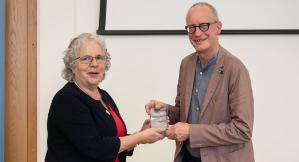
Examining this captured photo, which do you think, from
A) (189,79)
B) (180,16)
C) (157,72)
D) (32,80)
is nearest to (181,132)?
(189,79)

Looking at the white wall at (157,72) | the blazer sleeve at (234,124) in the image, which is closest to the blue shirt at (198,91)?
the blazer sleeve at (234,124)

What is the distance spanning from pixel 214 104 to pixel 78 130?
1.96ft

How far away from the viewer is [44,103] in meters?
2.18

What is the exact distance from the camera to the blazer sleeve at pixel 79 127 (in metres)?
1.46

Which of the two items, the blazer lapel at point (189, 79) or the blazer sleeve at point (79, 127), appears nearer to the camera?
the blazer sleeve at point (79, 127)

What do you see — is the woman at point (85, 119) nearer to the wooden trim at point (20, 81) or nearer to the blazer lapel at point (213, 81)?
the blazer lapel at point (213, 81)

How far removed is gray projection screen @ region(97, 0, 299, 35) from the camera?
2.15 meters

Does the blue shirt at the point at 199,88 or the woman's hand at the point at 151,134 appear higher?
the blue shirt at the point at 199,88

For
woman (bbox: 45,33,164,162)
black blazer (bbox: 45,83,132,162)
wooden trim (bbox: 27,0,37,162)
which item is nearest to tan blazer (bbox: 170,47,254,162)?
woman (bbox: 45,33,164,162)

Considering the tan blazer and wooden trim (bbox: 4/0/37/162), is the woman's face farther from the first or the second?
wooden trim (bbox: 4/0/37/162)

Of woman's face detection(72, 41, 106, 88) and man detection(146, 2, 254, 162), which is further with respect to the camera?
woman's face detection(72, 41, 106, 88)

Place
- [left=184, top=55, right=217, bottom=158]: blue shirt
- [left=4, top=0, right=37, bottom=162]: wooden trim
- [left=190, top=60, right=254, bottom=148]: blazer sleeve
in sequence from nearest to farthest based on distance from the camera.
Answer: [left=190, top=60, right=254, bottom=148]: blazer sleeve
[left=184, top=55, right=217, bottom=158]: blue shirt
[left=4, top=0, right=37, bottom=162]: wooden trim

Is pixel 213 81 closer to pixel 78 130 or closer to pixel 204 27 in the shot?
pixel 204 27

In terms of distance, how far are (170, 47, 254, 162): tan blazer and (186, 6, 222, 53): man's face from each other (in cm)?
7
